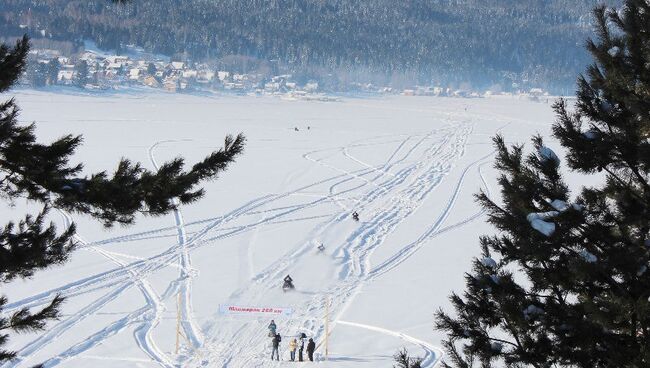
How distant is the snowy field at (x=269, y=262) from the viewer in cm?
1398

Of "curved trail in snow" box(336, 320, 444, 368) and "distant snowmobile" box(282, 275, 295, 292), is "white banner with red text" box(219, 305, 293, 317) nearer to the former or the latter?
"curved trail in snow" box(336, 320, 444, 368)

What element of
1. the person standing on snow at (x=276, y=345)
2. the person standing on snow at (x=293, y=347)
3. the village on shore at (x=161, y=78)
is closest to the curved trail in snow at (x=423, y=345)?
the person standing on snow at (x=293, y=347)

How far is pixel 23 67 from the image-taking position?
4137 millimetres

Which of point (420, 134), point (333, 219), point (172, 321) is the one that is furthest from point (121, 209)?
point (420, 134)

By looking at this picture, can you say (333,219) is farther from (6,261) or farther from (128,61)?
(128,61)

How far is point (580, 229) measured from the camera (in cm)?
537

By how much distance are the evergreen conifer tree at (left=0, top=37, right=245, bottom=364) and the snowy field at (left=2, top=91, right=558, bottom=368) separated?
2.14ft

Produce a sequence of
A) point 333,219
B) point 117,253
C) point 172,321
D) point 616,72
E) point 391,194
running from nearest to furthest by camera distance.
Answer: point 616,72
point 172,321
point 117,253
point 333,219
point 391,194

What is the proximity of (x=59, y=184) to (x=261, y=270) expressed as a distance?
15.8m

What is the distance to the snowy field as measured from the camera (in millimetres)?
13977

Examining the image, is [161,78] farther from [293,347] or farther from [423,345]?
[293,347]

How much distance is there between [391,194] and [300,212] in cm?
546

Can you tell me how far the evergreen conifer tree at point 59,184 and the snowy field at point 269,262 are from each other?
651 mm

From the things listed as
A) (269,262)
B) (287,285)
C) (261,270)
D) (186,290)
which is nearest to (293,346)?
(287,285)
